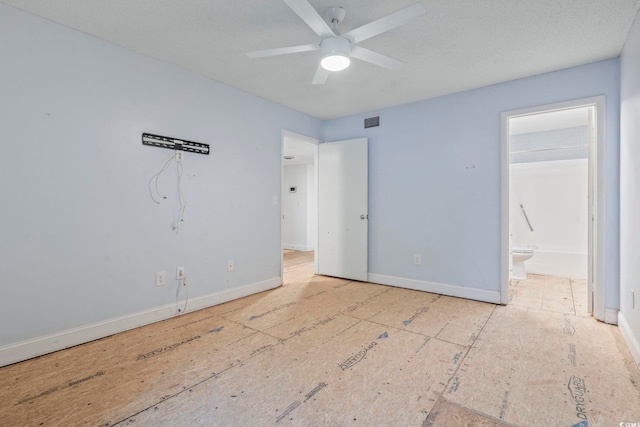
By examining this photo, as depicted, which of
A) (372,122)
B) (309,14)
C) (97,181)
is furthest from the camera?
(372,122)

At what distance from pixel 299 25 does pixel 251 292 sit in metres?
2.83

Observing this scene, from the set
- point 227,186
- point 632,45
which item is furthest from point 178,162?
point 632,45

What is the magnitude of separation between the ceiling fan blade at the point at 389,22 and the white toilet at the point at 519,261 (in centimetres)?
391

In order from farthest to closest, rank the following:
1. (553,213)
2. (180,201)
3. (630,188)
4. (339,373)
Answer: (553,213), (180,201), (630,188), (339,373)

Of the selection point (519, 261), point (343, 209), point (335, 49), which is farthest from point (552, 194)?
point (335, 49)

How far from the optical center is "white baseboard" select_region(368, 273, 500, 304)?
10.9 ft

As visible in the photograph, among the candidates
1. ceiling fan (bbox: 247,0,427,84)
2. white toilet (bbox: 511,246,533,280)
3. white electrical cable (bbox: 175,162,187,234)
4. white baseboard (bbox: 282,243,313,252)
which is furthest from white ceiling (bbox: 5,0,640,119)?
white baseboard (bbox: 282,243,313,252)

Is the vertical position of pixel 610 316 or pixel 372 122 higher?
pixel 372 122

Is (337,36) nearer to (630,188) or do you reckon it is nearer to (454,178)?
(454,178)

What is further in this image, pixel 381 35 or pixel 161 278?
pixel 161 278

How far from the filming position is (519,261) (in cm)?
442

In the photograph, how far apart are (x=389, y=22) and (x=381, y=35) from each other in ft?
2.19

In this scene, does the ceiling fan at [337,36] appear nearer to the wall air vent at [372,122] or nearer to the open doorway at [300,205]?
the wall air vent at [372,122]

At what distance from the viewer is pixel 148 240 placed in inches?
107
